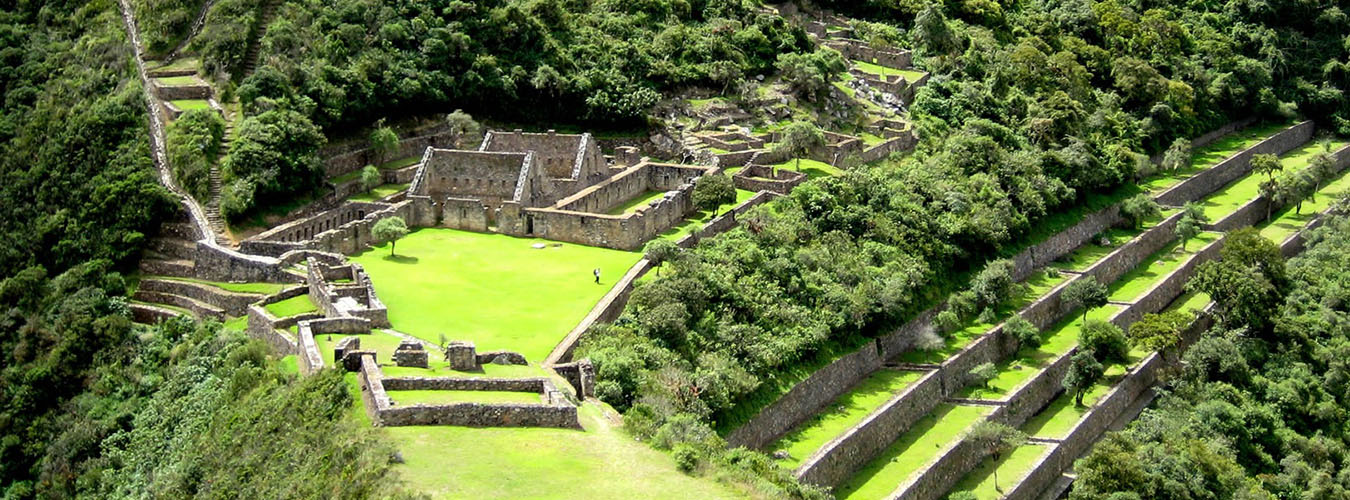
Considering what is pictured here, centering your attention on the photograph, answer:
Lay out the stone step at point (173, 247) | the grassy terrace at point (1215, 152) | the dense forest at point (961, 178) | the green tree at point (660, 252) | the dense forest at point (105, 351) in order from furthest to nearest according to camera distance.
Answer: the grassy terrace at point (1215, 152) → the stone step at point (173, 247) → the green tree at point (660, 252) → the dense forest at point (961, 178) → the dense forest at point (105, 351)

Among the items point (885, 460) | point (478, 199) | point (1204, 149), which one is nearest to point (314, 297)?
point (478, 199)

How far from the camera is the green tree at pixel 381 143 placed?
66.3 meters

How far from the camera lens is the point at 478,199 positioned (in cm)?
6197

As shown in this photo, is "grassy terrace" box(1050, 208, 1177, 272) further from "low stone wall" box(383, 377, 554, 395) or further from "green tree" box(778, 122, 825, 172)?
"low stone wall" box(383, 377, 554, 395)

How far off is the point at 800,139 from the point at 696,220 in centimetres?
978

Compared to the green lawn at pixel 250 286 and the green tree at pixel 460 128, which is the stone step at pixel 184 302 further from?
the green tree at pixel 460 128

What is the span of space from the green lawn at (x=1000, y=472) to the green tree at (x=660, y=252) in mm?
11631

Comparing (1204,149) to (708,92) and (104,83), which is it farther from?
(104,83)

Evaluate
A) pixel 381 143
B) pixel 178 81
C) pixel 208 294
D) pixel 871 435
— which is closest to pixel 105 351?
A: pixel 208 294

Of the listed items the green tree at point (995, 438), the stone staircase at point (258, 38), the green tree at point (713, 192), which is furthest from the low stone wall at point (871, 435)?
the stone staircase at point (258, 38)

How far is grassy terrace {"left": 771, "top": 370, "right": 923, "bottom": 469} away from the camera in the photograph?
1962 inches

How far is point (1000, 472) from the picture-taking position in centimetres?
5272

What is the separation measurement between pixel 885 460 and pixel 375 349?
54.6 ft

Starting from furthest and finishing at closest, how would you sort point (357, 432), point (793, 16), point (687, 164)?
1. point (793, 16)
2. point (687, 164)
3. point (357, 432)
